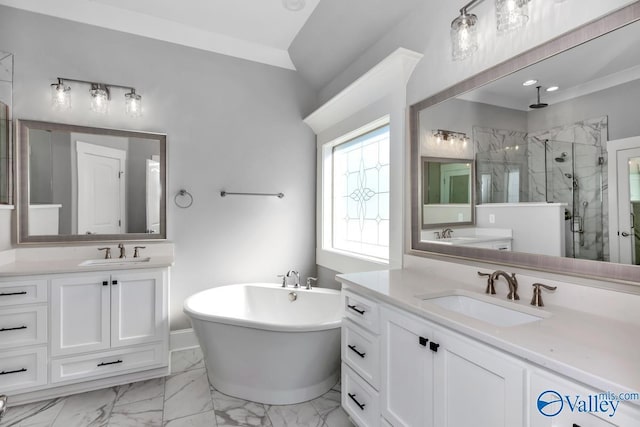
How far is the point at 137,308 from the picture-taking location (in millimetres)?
2229

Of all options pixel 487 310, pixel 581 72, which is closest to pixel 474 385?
pixel 487 310

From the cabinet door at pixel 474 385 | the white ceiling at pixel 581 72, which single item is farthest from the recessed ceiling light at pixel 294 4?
the cabinet door at pixel 474 385

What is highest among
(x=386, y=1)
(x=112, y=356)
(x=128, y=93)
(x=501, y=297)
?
(x=386, y=1)

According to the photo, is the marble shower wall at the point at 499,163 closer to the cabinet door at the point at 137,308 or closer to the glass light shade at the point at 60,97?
the cabinet door at the point at 137,308

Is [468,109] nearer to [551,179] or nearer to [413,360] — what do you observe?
[551,179]

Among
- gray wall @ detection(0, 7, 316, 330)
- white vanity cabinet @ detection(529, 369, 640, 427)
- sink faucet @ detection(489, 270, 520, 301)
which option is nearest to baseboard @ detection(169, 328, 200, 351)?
gray wall @ detection(0, 7, 316, 330)

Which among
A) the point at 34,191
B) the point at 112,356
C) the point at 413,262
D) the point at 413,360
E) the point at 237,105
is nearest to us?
the point at 413,360

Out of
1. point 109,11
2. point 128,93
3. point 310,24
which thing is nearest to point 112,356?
point 128,93

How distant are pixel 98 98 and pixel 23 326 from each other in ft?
5.63

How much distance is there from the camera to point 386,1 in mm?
2104

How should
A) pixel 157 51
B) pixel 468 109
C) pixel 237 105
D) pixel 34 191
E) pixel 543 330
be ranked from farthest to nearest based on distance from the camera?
pixel 237 105 → pixel 157 51 → pixel 34 191 → pixel 468 109 → pixel 543 330

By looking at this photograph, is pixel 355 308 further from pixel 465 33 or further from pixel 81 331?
pixel 81 331

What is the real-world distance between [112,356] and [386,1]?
3.05 m

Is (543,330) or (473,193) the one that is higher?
(473,193)
